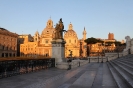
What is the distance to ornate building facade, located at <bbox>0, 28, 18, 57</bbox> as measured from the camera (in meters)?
82.5

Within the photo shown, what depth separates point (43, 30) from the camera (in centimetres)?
12900

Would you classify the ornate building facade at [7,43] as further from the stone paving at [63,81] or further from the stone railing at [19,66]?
the stone paving at [63,81]

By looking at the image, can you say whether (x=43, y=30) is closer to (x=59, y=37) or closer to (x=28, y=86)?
(x=59, y=37)

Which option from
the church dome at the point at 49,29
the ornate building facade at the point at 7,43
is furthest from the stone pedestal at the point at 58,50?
the church dome at the point at 49,29

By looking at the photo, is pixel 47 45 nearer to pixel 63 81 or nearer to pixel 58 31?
pixel 58 31

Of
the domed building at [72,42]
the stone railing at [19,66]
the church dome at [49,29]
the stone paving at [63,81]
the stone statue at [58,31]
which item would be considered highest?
the church dome at [49,29]

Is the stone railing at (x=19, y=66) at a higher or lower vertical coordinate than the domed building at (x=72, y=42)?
lower

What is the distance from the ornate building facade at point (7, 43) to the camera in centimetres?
8252

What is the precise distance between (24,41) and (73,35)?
33.9 m

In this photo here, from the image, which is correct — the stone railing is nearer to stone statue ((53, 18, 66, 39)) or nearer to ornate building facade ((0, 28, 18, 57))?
Result: stone statue ((53, 18, 66, 39))

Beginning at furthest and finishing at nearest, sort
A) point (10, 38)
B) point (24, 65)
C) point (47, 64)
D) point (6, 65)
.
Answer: point (10, 38) < point (47, 64) < point (24, 65) < point (6, 65)

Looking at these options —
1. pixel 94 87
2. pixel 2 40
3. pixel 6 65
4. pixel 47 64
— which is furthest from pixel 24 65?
pixel 2 40

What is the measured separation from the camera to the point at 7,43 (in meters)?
88.6

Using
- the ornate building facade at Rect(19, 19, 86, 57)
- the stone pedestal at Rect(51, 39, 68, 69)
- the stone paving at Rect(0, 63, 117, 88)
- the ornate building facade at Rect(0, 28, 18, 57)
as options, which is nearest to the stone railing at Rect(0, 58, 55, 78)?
the stone paving at Rect(0, 63, 117, 88)
